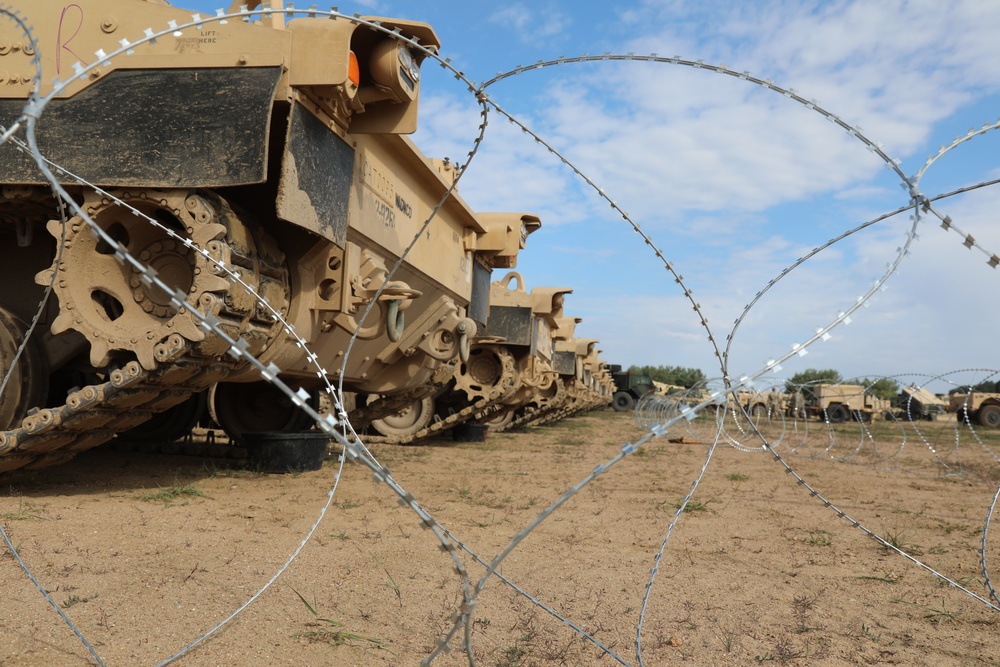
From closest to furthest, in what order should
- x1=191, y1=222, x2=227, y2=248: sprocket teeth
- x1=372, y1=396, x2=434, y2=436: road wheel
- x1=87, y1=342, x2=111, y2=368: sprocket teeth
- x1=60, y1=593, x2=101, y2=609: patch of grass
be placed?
x1=60, y1=593, x2=101, y2=609: patch of grass < x1=191, y1=222, x2=227, y2=248: sprocket teeth < x1=87, y1=342, x2=111, y2=368: sprocket teeth < x1=372, y1=396, x2=434, y2=436: road wheel

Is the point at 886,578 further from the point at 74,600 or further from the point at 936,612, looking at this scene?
the point at 74,600

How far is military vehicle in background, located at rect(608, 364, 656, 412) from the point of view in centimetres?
3994

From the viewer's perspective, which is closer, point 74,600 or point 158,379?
point 74,600

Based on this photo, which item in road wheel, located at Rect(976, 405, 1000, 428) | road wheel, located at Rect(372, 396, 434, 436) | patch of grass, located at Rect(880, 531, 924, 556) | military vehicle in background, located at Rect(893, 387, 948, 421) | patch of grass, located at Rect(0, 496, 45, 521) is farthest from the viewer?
military vehicle in background, located at Rect(893, 387, 948, 421)

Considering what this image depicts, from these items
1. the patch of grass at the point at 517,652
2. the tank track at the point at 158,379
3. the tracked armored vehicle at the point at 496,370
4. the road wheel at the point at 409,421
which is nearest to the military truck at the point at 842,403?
the tracked armored vehicle at the point at 496,370

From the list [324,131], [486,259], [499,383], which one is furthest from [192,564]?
[499,383]

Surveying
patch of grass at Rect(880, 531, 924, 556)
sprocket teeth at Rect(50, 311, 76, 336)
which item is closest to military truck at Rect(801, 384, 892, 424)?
patch of grass at Rect(880, 531, 924, 556)

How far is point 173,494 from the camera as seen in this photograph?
217 inches

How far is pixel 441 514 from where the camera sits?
552 centimetres

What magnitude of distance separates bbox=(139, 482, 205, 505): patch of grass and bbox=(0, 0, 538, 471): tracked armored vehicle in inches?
19.1

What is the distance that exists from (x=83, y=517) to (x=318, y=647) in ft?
7.89

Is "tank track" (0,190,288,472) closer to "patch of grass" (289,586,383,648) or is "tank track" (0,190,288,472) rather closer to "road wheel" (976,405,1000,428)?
"patch of grass" (289,586,383,648)

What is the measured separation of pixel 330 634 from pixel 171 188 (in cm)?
296

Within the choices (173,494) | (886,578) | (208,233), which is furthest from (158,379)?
(886,578)
